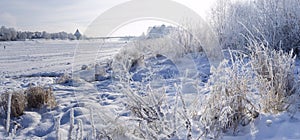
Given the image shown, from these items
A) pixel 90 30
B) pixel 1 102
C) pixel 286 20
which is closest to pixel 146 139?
pixel 1 102

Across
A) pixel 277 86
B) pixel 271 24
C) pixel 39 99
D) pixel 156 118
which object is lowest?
pixel 39 99

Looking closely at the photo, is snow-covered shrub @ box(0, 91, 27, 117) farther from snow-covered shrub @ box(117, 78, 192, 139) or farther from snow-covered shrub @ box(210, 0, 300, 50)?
snow-covered shrub @ box(210, 0, 300, 50)

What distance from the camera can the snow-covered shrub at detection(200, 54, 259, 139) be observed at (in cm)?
264

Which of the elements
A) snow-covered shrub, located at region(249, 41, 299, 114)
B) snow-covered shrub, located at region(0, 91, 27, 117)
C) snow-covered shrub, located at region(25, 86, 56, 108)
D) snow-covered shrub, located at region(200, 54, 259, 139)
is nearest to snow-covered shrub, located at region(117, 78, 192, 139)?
snow-covered shrub, located at region(200, 54, 259, 139)

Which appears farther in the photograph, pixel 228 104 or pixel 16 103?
pixel 16 103

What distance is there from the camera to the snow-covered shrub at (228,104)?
8.67 feet

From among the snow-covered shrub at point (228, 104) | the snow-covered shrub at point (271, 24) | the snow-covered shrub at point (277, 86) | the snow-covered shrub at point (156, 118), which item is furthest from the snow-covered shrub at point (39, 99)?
the snow-covered shrub at point (271, 24)

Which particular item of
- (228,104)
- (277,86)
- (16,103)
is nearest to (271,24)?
(277,86)

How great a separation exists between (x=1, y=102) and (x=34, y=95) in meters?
0.50

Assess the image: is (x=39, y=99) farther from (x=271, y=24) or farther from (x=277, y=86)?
(x=271, y=24)

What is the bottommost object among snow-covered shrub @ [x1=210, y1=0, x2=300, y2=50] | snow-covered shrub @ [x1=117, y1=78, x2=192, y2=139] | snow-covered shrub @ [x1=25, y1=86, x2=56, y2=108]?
snow-covered shrub @ [x1=25, y1=86, x2=56, y2=108]

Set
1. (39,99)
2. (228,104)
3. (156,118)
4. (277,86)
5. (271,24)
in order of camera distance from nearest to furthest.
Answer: (156,118) < (228,104) < (277,86) < (39,99) < (271,24)

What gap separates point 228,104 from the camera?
9.27 feet

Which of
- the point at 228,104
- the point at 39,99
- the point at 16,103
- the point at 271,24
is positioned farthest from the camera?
the point at 271,24
